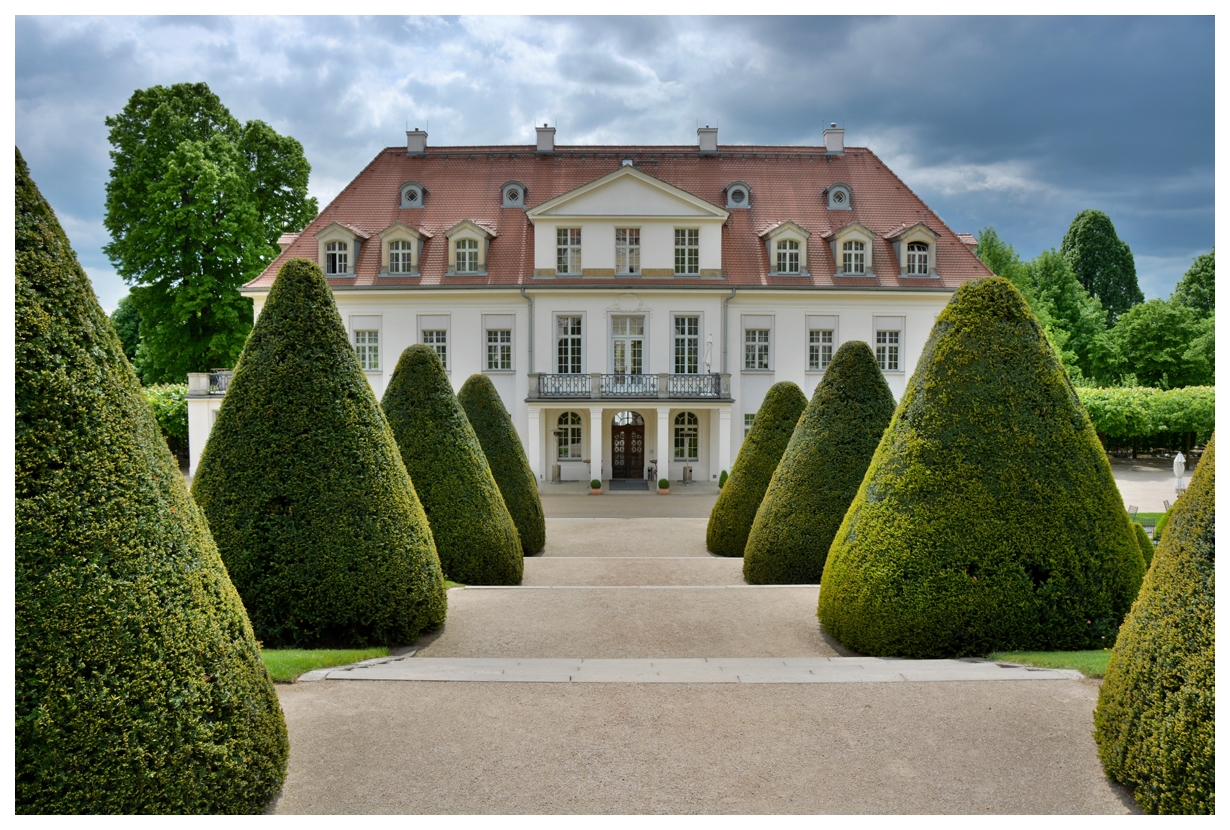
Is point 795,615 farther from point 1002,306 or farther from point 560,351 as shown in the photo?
point 560,351

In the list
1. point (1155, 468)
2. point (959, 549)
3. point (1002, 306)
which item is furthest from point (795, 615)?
point (1155, 468)

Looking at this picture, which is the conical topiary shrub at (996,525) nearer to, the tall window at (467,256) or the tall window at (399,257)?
the tall window at (467,256)

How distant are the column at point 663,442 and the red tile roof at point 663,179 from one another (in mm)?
5239

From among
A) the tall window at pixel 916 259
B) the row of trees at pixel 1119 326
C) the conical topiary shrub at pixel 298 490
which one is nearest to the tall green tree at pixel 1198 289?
the row of trees at pixel 1119 326

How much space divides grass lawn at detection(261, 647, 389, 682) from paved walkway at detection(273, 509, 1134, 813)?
10.3 inches

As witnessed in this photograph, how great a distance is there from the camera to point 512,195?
32344 mm

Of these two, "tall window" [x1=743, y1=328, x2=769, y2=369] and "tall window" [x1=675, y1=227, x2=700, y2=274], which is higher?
"tall window" [x1=675, y1=227, x2=700, y2=274]

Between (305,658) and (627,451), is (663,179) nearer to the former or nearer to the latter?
(627,451)

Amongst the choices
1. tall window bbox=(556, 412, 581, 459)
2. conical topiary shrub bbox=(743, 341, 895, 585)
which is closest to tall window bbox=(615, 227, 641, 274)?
tall window bbox=(556, 412, 581, 459)

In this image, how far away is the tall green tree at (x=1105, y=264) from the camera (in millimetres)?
53906

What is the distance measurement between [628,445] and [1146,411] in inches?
951

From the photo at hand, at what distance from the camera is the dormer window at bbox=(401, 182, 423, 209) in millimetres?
32062

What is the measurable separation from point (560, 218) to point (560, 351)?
5.26 metres

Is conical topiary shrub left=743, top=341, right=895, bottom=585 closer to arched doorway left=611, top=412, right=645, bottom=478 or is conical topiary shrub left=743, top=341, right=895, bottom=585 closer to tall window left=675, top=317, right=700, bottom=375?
tall window left=675, top=317, right=700, bottom=375
